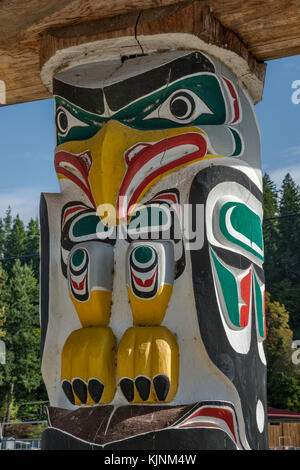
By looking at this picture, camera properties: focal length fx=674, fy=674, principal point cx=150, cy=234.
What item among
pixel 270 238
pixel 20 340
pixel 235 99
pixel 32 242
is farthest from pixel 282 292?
pixel 235 99

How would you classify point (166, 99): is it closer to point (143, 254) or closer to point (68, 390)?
point (143, 254)

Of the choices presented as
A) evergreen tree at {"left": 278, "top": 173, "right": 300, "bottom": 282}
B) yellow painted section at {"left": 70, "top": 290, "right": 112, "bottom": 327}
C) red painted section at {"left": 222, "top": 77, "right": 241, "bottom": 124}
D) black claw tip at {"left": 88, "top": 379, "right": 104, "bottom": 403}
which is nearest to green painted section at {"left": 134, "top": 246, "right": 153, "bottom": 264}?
yellow painted section at {"left": 70, "top": 290, "right": 112, "bottom": 327}

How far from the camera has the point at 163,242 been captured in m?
3.85

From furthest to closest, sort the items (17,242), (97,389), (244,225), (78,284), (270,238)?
(17,242), (270,238), (244,225), (78,284), (97,389)

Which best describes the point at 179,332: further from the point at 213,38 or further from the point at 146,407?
the point at 213,38

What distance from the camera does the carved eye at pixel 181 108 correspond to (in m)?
4.10

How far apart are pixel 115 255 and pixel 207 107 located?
1.08 m

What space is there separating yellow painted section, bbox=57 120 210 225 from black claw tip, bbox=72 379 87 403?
942 millimetres

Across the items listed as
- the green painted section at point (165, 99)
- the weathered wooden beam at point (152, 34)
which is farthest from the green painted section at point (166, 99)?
the weathered wooden beam at point (152, 34)

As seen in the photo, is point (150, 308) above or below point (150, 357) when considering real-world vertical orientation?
above

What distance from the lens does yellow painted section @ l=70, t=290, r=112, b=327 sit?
3861mm

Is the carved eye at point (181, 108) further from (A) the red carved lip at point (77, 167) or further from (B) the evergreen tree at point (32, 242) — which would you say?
(B) the evergreen tree at point (32, 242)

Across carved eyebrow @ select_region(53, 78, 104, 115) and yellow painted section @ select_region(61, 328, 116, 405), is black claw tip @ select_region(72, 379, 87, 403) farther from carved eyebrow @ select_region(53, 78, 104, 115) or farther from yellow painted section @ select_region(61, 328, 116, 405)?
carved eyebrow @ select_region(53, 78, 104, 115)

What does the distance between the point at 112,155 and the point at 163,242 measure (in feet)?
2.06
